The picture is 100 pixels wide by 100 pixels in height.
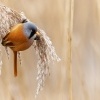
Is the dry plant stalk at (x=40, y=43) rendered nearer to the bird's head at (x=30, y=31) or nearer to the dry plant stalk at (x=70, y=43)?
the bird's head at (x=30, y=31)

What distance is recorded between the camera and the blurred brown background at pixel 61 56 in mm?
1186

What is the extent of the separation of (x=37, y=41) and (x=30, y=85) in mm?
518

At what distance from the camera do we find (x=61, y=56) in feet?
4.10

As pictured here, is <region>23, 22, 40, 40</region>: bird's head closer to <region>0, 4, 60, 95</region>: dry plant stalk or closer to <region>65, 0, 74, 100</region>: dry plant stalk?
<region>0, 4, 60, 95</region>: dry plant stalk

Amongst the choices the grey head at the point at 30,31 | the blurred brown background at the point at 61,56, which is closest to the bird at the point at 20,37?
the grey head at the point at 30,31

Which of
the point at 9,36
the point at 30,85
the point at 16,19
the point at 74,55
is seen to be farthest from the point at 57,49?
the point at 9,36

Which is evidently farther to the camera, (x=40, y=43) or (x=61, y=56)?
(x=61, y=56)

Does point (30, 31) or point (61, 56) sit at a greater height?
point (30, 31)

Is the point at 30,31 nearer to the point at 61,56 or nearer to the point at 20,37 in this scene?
the point at 20,37

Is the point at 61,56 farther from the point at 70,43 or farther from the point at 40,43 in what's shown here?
the point at 40,43

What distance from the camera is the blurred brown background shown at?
46.7 inches

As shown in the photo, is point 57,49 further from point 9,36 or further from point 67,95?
point 9,36

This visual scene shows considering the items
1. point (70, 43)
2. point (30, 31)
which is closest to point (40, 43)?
point (30, 31)

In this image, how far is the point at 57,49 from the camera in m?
1.25
